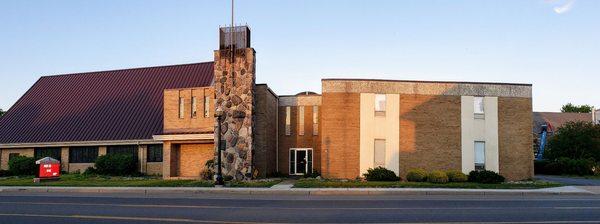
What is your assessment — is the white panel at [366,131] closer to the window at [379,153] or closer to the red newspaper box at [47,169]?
the window at [379,153]

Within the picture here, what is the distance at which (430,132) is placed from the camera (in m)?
30.6

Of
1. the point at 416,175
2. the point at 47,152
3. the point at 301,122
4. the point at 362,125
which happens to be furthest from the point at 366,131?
the point at 47,152

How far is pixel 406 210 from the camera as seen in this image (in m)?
14.9

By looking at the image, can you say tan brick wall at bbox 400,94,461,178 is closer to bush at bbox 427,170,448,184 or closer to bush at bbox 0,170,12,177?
bush at bbox 427,170,448,184

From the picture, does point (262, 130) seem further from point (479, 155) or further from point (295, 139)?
point (479, 155)

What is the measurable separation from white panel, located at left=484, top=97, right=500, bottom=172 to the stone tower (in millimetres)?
13503

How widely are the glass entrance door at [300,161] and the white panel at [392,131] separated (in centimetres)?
607

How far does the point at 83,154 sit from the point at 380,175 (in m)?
21.8

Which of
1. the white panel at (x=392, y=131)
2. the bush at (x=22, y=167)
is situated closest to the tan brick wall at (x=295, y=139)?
the white panel at (x=392, y=131)

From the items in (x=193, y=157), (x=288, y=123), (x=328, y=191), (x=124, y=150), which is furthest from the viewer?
(x=124, y=150)

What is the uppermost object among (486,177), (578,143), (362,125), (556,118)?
(556,118)

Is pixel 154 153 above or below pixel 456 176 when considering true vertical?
above

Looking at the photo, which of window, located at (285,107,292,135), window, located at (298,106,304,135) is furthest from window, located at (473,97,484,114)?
window, located at (285,107,292,135)

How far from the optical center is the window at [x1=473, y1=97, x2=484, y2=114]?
31.1m
